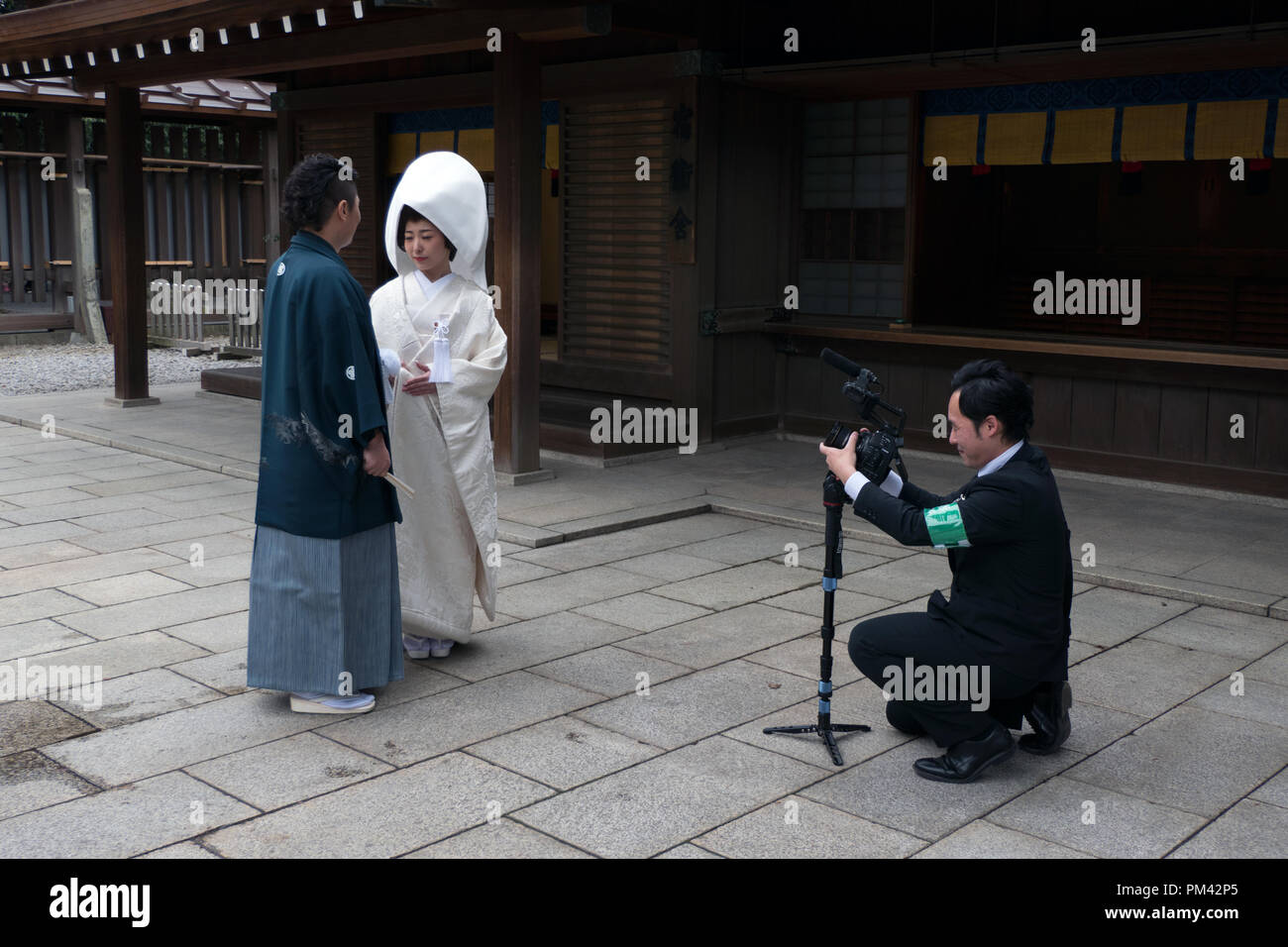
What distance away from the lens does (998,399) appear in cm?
381

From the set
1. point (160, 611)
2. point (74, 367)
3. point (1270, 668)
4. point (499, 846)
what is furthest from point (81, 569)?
point (74, 367)

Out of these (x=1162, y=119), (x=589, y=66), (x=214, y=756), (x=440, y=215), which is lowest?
(x=214, y=756)

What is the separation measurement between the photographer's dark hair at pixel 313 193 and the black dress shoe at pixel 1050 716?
2.81 meters

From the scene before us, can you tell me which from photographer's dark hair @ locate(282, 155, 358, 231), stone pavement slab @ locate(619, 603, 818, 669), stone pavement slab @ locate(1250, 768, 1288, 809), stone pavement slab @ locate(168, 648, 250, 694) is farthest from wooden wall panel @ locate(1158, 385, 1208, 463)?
stone pavement slab @ locate(168, 648, 250, 694)

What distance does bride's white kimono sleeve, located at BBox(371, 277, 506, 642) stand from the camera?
492 cm

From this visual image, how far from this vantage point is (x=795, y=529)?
7293 mm

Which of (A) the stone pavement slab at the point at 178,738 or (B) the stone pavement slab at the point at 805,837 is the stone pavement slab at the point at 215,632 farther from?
(B) the stone pavement slab at the point at 805,837

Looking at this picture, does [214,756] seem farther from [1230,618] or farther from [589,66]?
[589,66]

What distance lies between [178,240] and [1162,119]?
14017 mm

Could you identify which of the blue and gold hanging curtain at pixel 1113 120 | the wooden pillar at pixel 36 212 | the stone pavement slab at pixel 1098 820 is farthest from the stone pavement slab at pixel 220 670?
the wooden pillar at pixel 36 212

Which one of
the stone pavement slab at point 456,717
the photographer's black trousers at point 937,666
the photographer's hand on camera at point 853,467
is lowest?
the stone pavement slab at point 456,717

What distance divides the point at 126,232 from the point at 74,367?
4.11 meters

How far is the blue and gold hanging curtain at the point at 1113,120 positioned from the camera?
775 centimetres

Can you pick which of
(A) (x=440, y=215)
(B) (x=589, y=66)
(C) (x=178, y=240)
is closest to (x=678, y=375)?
(B) (x=589, y=66)
